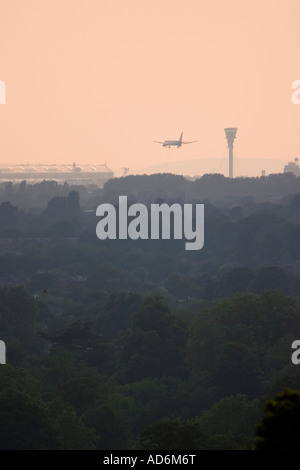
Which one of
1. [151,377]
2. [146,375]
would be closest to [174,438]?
[151,377]

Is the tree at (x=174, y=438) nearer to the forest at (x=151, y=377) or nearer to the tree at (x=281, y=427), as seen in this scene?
the forest at (x=151, y=377)

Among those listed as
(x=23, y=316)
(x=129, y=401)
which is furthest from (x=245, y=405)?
(x=23, y=316)

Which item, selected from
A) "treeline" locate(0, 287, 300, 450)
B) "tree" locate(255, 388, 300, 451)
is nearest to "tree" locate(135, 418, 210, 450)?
"treeline" locate(0, 287, 300, 450)

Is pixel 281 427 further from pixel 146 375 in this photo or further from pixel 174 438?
pixel 146 375

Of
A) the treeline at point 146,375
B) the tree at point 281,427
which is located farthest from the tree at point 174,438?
the tree at point 281,427

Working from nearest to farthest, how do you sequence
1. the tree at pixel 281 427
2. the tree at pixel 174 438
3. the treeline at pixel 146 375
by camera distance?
the tree at pixel 281 427 → the tree at pixel 174 438 → the treeline at pixel 146 375

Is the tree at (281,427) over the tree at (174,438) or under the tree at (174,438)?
over

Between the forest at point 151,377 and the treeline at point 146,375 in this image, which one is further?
the treeline at point 146,375

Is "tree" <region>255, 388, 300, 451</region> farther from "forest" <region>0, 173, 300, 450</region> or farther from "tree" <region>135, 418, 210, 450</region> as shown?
"tree" <region>135, 418, 210, 450</region>

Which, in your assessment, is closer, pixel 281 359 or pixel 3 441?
pixel 3 441

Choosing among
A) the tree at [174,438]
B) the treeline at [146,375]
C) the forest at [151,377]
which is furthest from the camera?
the treeline at [146,375]
